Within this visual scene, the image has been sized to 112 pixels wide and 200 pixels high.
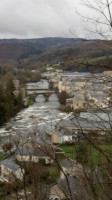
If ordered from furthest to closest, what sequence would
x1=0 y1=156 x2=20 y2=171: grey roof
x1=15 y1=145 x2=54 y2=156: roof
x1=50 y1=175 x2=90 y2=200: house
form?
x1=0 y1=156 x2=20 y2=171: grey roof → x1=50 y1=175 x2=90 y2=200: house → x1=15 y1=145 x2=54 y2=156: roof

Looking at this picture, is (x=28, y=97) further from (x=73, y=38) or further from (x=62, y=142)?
(x=73, y=38)

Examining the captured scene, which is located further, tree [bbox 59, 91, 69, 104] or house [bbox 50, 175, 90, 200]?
tree [bbox 59, 91, 69, 104]

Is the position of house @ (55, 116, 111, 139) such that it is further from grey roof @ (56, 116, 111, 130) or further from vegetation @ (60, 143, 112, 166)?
vegetation @ (60, 143, 112, 166)

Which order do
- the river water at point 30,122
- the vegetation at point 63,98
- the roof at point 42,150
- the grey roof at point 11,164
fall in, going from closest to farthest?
the roof at point 42,150 → the grey roof at point 11,164 → the river water at point 30,122 → the vegetation at point 63,98

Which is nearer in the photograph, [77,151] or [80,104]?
[77,151]

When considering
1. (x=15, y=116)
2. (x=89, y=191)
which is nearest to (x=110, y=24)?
(x=89, y=191)

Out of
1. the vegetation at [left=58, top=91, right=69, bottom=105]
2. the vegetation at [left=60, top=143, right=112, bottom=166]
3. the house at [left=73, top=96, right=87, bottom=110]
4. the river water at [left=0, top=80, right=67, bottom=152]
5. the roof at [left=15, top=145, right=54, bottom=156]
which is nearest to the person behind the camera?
the roof at [left=15, top=145, right=54, bottom=156]

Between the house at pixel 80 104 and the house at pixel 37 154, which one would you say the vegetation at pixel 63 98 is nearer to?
the house at pixel 80 104

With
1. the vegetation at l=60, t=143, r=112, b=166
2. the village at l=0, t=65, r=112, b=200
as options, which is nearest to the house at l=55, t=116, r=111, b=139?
the village at l=0, t=65, r=112, b=200

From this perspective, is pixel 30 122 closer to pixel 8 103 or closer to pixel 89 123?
pixel 8 103

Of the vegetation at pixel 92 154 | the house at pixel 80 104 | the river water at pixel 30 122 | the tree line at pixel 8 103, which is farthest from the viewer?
the tree line at pixel 8 103

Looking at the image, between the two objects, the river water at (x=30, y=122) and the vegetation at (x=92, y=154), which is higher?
the vegetation at (x=92, y=154)

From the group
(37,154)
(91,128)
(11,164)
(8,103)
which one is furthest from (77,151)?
(8,103)

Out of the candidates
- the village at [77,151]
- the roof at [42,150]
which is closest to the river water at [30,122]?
the village at [77,151]
